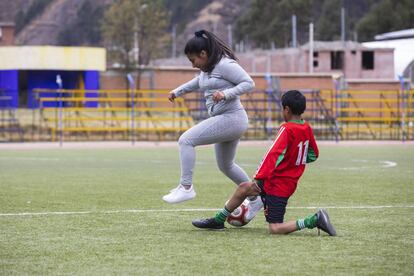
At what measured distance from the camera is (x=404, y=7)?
103750mm

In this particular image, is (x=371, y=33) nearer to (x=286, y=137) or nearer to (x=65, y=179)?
(x=65, y=179)

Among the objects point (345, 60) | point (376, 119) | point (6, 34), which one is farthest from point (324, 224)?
point (345, 60)

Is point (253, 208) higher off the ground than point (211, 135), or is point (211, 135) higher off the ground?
point (211, 135)

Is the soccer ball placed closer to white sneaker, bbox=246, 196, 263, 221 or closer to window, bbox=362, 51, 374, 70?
white sneaker, bbox=246, 196, 263, 221

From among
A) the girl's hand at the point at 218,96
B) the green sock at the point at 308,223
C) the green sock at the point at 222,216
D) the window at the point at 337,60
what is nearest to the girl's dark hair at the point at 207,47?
the girl's hand at the point at 218,96

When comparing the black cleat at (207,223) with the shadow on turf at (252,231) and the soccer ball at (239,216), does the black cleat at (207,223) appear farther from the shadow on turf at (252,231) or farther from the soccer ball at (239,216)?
the soccer ball at (239,216)

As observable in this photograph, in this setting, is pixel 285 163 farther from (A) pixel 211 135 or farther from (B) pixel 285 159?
(A) pixel 211 135

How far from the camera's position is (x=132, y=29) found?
72812 millimetres

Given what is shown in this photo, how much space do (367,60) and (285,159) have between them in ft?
215

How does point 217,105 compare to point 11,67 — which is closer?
point 217,105

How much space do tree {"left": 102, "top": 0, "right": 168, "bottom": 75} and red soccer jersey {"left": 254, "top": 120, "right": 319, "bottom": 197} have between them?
2420 inches

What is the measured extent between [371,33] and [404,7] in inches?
165

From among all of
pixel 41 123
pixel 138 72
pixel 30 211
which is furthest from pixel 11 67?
pixel 30 211

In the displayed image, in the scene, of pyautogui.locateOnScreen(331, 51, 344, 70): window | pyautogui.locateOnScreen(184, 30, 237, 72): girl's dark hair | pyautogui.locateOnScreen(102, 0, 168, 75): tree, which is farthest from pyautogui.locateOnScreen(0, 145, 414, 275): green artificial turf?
pyautogui.locateOnScreen(331, 51, 344, 70): window
